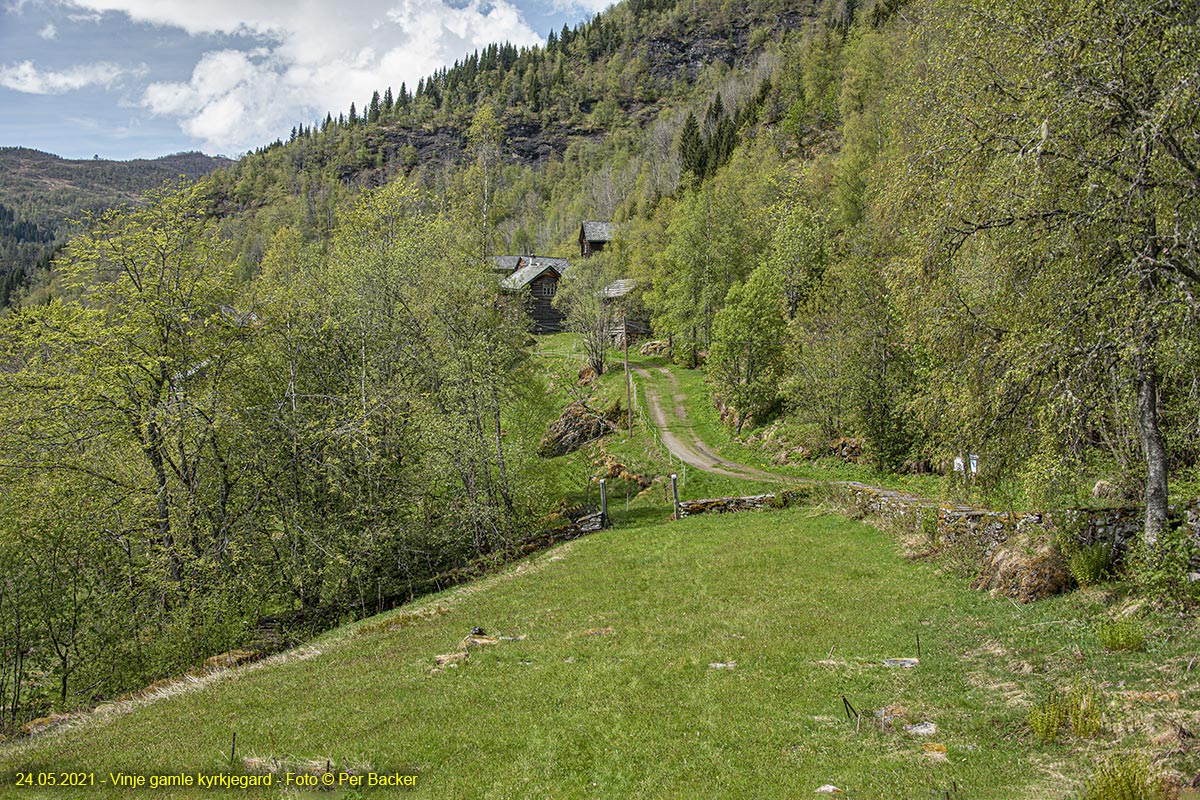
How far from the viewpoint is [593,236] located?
95.2 m

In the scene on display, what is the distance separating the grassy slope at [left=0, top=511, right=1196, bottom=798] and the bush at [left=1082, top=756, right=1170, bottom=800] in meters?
0.78

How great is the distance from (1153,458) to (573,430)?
3681 centimetres

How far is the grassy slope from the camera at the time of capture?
352 inches

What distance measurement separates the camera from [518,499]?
29.3m

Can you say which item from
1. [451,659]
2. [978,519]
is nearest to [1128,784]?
[451,659]

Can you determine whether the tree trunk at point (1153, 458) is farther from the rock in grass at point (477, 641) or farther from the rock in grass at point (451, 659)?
the rock in grass at point (451, 659)

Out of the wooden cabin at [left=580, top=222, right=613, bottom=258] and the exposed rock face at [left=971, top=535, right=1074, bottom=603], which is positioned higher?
the wooden cabin at [left=580, top=222, right=613, bottom=258]

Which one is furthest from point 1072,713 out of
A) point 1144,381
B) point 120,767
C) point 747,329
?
point 747,329

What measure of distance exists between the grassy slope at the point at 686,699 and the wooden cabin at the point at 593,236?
8020 centimetres

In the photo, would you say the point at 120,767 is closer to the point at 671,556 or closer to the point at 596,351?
the point at 671,556

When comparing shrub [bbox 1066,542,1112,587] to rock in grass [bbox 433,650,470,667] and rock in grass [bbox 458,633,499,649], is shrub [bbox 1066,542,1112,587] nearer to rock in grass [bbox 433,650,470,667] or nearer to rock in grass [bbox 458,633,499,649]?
rock in grass [bbox 458,633,499,649]

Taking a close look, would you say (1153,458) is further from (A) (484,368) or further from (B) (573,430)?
(B) (573,430)

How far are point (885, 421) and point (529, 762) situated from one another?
27501 mm

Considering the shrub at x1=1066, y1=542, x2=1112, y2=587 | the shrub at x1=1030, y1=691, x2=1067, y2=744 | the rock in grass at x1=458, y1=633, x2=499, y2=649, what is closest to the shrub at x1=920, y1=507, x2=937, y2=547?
the shrub at x1=1066, y1=542, x2=1112, y2=587
